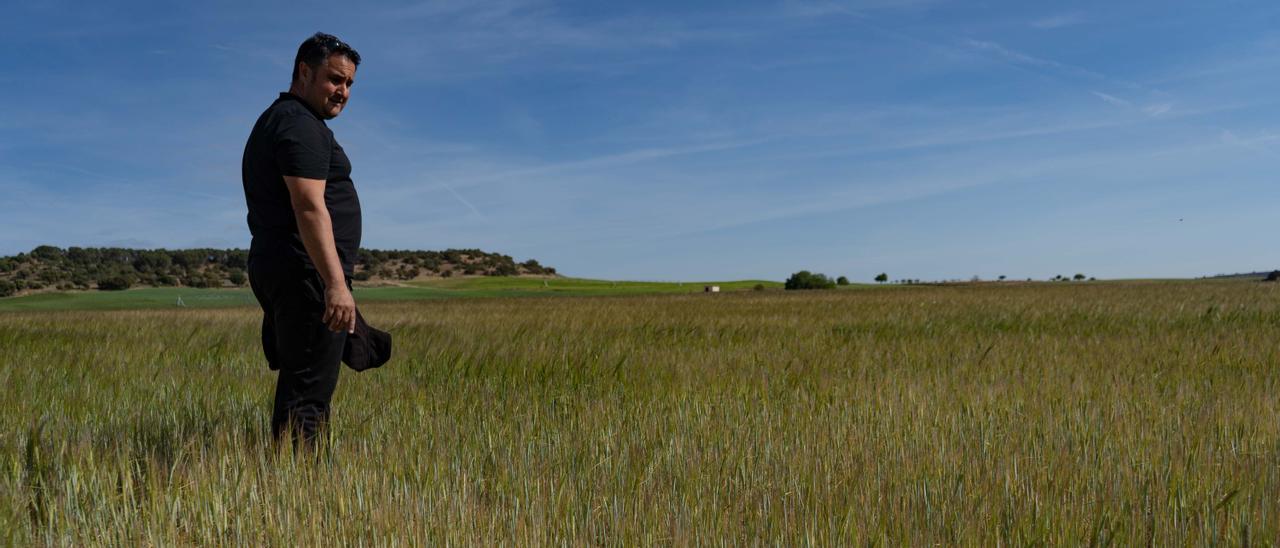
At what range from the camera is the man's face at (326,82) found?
311 centimetres

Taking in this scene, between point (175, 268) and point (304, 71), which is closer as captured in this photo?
point (304, 71)

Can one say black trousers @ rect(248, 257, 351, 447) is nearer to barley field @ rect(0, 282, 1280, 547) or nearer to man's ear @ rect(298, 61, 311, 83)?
barley field @ rect(0, 282, 1280, 547)

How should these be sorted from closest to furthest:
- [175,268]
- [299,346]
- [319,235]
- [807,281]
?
[319,235]
[299,346]
[807,281]
[175,268]

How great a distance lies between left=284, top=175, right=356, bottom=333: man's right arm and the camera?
279cm

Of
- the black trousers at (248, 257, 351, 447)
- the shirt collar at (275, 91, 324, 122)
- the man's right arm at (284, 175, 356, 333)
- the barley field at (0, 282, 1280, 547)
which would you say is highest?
the shirt collar at (275, 91, 324, 122)

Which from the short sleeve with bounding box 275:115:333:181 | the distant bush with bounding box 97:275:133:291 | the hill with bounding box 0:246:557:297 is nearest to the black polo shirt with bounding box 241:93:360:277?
the short sleeve with bounding box 275:115:333:181

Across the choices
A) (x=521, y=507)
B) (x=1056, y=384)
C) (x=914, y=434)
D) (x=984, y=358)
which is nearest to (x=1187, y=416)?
(x=1056, y=384)

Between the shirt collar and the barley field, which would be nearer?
the barley field

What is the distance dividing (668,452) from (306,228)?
1.64 metres

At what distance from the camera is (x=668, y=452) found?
10.1 ft

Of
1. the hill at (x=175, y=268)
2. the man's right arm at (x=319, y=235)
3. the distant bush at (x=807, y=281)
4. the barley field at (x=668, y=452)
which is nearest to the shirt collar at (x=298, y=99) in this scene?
the man's right arm at (x=319, y=235)

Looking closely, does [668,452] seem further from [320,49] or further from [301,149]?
[320,49]

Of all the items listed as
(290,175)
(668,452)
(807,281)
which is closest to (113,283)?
(807,281)

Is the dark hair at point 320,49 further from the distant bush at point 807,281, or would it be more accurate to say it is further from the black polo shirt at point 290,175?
the distant bush at point 807,281
